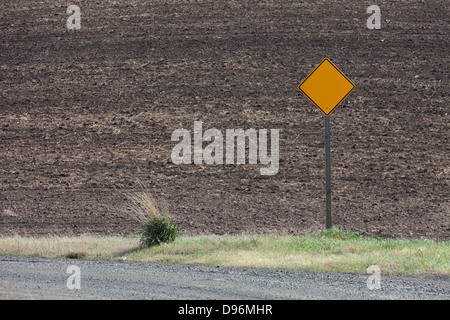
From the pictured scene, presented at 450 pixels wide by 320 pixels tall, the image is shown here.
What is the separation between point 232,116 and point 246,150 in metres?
2.36

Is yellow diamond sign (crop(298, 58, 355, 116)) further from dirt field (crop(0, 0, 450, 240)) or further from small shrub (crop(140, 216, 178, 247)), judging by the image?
small shrub (crop(140, 216, 178, 247))

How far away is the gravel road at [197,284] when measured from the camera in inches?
360

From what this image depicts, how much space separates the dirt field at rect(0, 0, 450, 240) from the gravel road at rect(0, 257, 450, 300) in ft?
20.9

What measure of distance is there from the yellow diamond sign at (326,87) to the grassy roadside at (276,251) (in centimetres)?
284

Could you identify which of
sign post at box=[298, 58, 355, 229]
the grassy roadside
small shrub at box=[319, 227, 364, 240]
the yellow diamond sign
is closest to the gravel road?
the grassy roadside

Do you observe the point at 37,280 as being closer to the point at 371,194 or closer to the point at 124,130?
the point at 371,194

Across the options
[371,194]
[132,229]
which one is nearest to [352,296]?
[132,229]

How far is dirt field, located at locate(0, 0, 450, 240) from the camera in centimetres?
2003

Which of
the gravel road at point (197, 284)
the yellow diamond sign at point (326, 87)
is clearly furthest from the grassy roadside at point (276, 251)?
the yellow diamond sign at point (326, 87)

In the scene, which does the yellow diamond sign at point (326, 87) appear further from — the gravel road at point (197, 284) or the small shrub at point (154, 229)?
the gravel road at point (197, 284)

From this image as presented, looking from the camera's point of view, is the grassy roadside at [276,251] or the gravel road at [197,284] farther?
the grassy roadside at [276,251]

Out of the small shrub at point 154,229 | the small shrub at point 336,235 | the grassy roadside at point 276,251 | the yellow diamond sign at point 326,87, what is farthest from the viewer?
the yellow diamond sign at point 326,87

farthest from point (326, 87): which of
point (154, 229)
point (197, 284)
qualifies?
point (197, 284)

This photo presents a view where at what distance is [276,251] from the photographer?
13.5m
